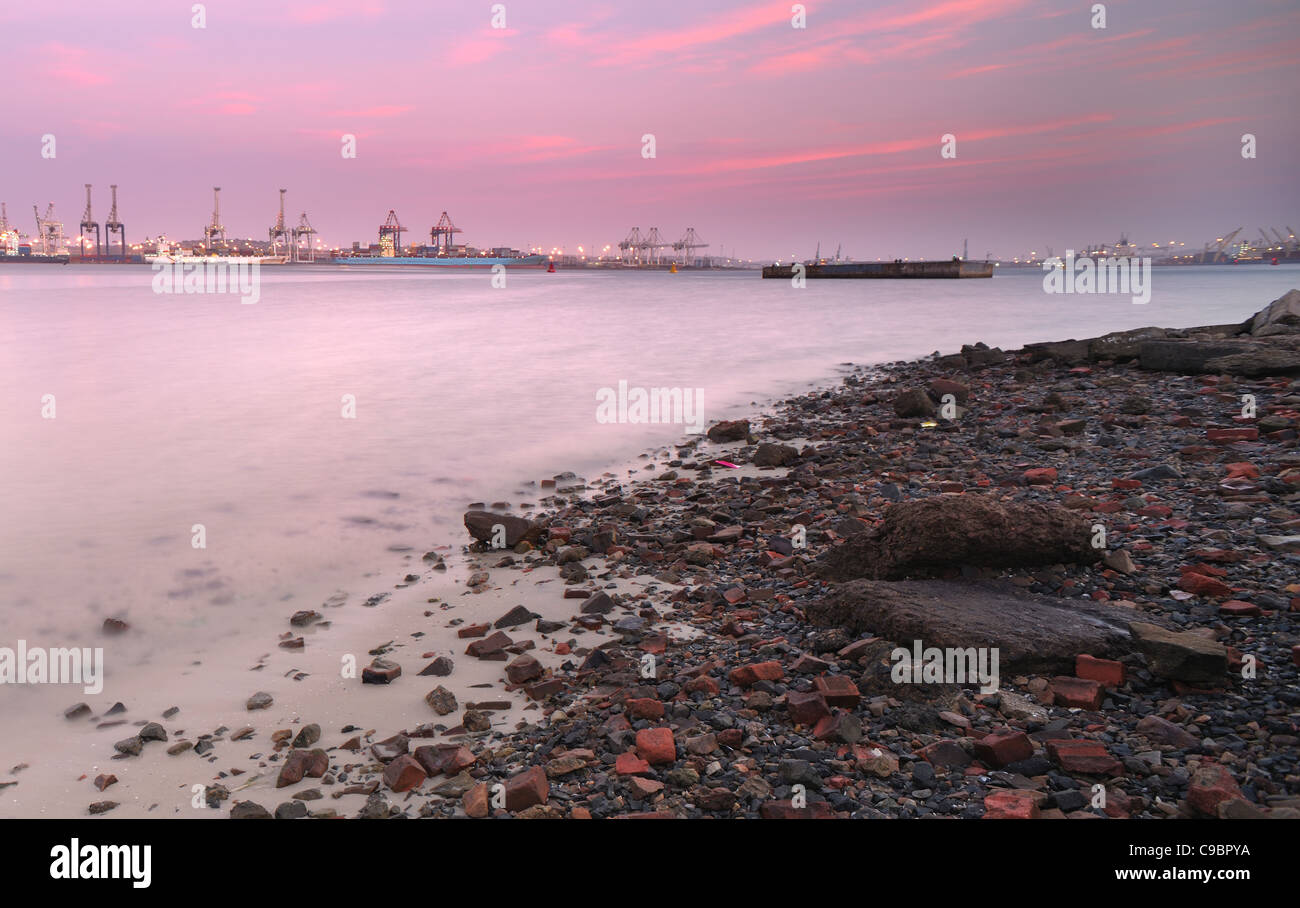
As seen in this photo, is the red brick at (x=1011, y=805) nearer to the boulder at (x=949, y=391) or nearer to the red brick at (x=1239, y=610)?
the red brick at (x=1239, y=610)

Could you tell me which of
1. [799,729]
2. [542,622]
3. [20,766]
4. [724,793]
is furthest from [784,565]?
[20,766]

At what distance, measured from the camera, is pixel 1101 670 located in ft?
16.6

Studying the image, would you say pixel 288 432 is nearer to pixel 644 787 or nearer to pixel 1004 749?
pixel 644 787

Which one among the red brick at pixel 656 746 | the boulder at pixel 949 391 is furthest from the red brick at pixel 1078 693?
the boulder at pixel 949 391

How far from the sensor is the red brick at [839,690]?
4988 millimetres

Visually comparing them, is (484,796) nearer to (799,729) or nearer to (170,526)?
(799,729)

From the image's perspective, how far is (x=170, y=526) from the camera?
36.5 feet

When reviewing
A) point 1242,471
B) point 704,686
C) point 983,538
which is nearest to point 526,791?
point 704,686

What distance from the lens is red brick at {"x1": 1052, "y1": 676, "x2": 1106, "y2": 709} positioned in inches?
190

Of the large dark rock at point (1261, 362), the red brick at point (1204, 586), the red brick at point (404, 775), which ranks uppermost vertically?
the large dark rock at point (1261, 362)

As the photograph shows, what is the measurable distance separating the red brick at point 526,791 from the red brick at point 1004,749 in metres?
2.29

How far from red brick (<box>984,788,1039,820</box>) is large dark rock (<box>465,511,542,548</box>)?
605 cm

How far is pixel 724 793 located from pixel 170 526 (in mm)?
9703

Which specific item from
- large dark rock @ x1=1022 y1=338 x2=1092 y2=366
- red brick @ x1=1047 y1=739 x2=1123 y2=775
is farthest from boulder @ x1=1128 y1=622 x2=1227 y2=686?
large dark rock @ x1=1022 y1=338 x2=1092 y2=366
